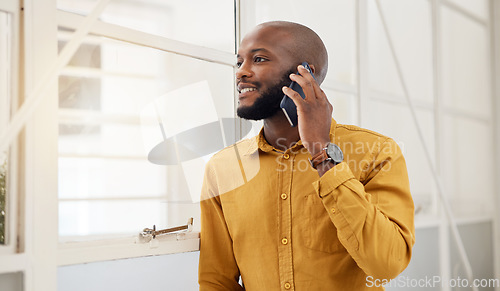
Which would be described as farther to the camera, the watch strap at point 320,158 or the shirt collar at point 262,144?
the shirt collar at point 262,144

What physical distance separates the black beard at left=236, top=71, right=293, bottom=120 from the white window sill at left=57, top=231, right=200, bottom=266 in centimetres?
38

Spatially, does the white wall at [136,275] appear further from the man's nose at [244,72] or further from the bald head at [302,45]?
the bald head at [302,45]

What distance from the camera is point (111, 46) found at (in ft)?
4.23

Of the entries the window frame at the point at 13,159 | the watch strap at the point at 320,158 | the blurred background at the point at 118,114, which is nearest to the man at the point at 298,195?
the watch strap at the point at 320,158

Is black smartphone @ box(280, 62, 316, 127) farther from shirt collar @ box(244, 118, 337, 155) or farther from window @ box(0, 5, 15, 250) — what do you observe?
window @ box(0, 5, 15, 250)

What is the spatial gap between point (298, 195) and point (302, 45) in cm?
40

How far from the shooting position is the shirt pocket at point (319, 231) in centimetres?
136

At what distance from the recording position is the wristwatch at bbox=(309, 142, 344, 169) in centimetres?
124

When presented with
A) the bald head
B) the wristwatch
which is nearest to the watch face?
the wristwatch

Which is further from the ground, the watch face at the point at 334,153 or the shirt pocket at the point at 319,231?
the watch face at the point at 334,153

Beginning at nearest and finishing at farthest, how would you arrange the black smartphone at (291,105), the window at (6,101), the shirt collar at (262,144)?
the window at (6,101) < the black smartphone at (291,105) < the shirt collar at (262,144)

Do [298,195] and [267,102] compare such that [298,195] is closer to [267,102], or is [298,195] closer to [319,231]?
[319,231]

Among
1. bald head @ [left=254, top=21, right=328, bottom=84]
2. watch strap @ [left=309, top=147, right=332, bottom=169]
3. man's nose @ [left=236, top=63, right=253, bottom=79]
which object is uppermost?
bald head @ [left=254, top=21, right=328, bottom=84]

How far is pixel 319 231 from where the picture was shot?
4.45ft
